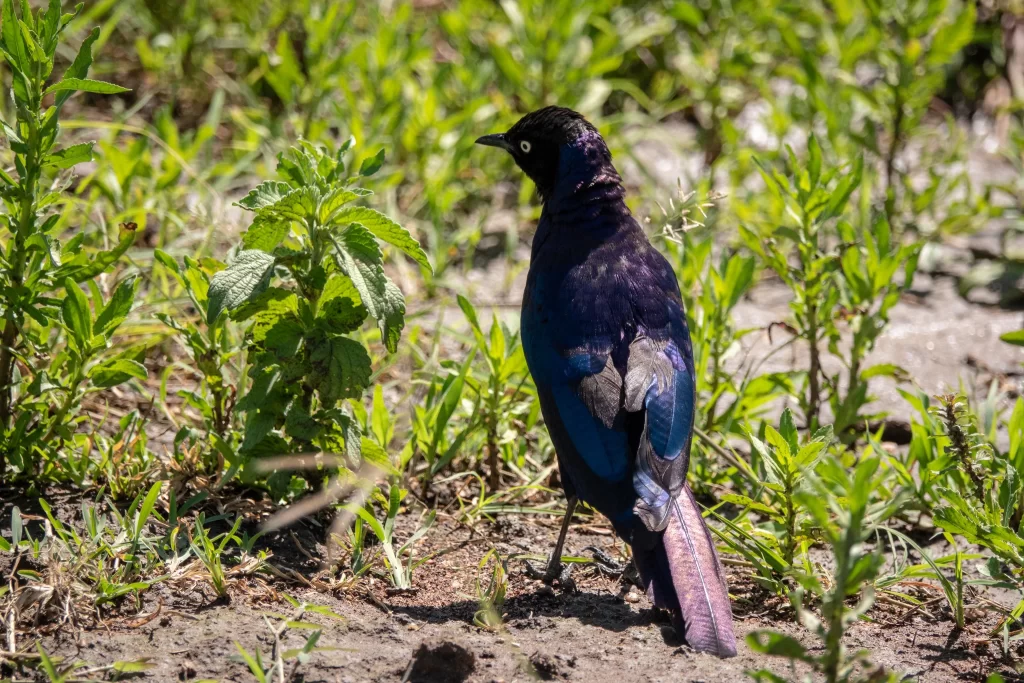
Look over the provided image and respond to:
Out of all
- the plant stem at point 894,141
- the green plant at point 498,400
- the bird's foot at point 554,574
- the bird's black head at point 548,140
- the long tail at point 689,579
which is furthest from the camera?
the plant stem at point 894,141

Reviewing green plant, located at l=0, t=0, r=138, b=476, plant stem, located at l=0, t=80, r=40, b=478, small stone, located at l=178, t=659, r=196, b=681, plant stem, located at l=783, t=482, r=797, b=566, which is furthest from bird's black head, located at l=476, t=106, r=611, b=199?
small stone, located at l=178, t=659, r=196, b=681

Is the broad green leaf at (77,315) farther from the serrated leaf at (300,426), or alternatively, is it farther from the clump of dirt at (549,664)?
the clump of dirt at (549,664)

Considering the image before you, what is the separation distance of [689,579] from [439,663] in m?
0.70

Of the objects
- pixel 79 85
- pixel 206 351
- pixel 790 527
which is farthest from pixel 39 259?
pixel 790 527

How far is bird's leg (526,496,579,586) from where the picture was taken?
3.41 m

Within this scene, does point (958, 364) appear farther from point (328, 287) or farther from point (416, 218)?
point (328, 287)

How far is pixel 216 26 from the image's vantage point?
6.20m

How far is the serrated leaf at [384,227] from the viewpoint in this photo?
123 inches

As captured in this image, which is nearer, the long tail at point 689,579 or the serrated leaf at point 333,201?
the long tail at point 689,579

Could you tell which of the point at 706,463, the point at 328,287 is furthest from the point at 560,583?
the point at 328,287

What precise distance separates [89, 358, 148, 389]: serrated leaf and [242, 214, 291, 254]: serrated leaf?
17.9 inches

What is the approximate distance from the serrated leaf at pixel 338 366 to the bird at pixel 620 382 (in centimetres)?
55

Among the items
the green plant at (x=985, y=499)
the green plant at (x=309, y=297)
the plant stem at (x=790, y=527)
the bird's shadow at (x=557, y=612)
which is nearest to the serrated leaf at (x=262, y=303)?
the green plant at (x=309, y=297)

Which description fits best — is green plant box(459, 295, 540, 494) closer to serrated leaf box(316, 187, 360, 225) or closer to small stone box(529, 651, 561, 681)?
serrated leaf box(316, 187, 360, 225)
